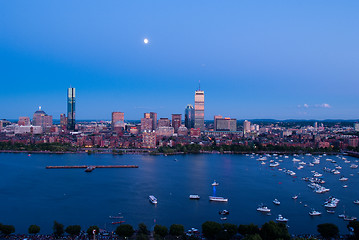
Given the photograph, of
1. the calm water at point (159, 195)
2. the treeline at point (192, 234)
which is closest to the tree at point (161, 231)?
the treeline at point (192, 234)

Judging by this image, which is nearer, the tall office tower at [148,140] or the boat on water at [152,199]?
the boat on water at [152,199]

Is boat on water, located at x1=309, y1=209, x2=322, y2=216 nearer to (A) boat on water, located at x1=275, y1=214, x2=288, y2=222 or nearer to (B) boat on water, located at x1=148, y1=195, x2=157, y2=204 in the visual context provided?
(A) boat on water, located at x1=275, y1=214, x2=288, y2=222

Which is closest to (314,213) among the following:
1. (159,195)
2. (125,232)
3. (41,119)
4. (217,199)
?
(217,199)

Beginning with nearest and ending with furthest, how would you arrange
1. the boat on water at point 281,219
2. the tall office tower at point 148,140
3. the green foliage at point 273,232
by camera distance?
1. the green foliage at point 273,232
2. the boat on water at point 281,219
3. the tall office tower at point 148,140

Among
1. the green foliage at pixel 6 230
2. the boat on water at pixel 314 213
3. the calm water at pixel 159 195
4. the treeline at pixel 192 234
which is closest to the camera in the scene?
the treeline at pixel 192 234

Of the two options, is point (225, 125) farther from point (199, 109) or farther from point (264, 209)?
point (264, 209)

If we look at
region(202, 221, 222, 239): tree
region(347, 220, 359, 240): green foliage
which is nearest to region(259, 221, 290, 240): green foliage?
region(202, 221, 222, 239): tree

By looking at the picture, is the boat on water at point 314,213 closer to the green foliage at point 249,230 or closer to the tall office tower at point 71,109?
the green foliage at point 249,230
